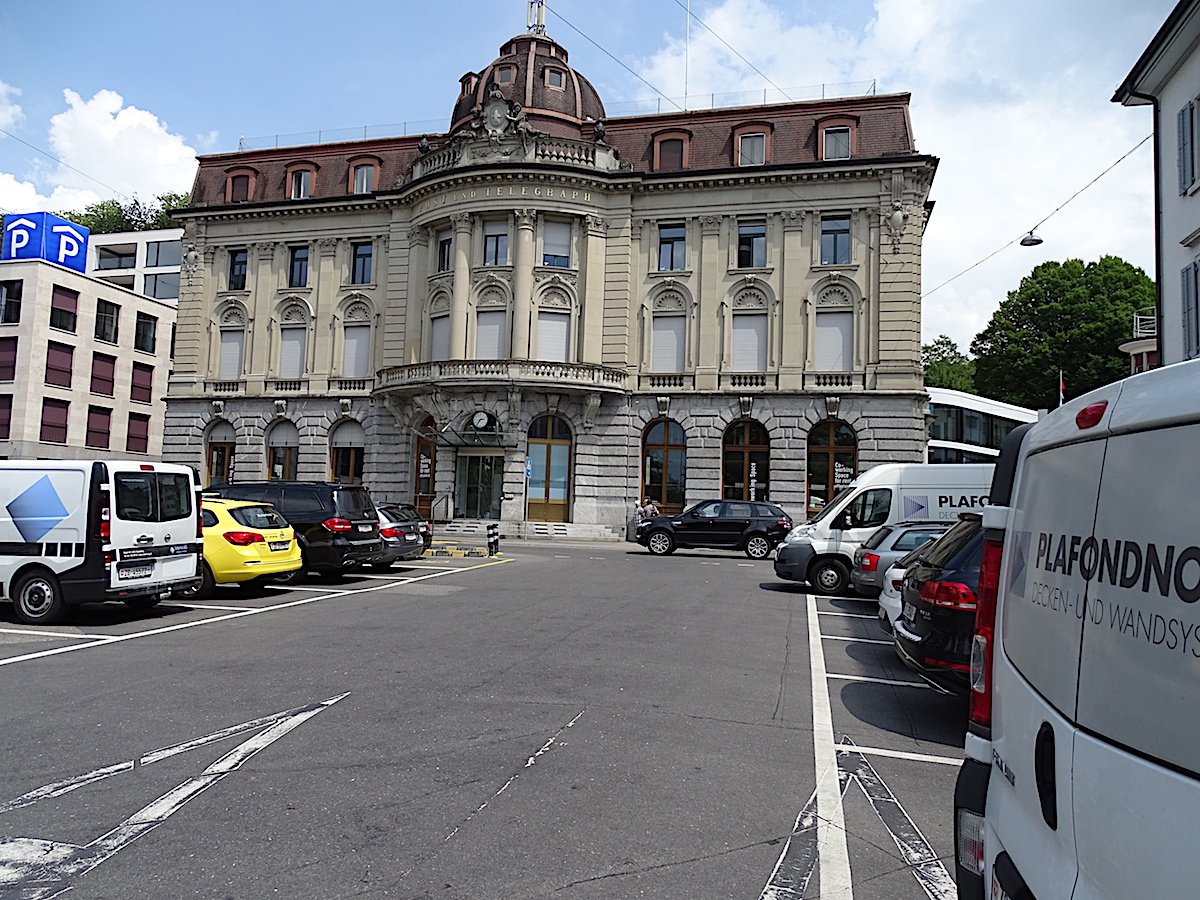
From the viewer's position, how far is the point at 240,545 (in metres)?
14.1

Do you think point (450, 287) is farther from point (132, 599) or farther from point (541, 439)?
point (132, 599)

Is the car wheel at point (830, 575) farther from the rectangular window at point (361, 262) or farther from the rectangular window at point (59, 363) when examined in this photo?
the rectangular window at point (59, 363)

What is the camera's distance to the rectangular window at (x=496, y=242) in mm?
36625

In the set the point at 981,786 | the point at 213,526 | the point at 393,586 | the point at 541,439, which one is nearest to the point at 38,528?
the point at 213,526

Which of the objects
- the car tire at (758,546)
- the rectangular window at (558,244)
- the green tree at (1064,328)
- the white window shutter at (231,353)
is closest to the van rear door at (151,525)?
the car tire at (758,546)

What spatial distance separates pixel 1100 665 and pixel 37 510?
12.2m

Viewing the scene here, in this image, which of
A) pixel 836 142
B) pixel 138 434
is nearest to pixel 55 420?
pixel 138 434

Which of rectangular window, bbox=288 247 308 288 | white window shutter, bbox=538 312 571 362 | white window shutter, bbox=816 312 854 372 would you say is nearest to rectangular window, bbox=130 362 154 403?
rectangular window, bbox=288 247 308 288

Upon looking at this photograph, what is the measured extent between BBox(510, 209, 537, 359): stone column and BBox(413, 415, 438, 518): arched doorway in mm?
5104

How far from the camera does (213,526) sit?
46.6 ft

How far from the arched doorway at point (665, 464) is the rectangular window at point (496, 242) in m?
9.52

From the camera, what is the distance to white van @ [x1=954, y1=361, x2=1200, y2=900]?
1.76 meters

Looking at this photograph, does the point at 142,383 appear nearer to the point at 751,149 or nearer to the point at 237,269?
the point at 237,269

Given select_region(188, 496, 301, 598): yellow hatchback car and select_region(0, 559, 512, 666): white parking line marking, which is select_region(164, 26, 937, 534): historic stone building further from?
select_region(188, 496, 301, 598): yellow hatchback car
